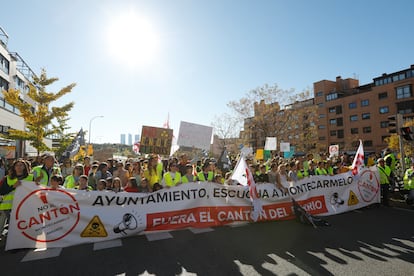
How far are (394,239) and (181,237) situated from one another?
→ 4.41 metres

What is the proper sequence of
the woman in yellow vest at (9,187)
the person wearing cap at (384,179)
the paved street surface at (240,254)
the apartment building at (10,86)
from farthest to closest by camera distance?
1. the apartment building at (10,86)
2. the person wearing cap at (384,179)
3. the woman in yellow vest at (9,187)
4. the paved street surface at (240,254)

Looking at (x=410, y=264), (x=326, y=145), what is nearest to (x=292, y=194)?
(x=410, y=264)

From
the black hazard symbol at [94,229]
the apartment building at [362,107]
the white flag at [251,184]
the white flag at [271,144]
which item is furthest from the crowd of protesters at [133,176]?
the apartment building at [362,107]

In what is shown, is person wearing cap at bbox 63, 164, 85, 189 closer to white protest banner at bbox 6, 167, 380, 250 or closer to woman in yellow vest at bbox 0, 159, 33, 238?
woman in yellow vest at bbox 0, 159, 33, 238

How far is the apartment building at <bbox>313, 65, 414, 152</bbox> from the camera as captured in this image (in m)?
45.7

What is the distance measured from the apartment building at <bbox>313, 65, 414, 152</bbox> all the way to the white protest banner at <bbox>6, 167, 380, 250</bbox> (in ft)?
134

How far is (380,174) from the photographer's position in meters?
8.33

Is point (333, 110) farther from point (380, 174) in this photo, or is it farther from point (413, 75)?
point (380, 174)

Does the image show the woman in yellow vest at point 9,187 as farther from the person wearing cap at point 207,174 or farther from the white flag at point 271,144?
the white flag at point 271,144

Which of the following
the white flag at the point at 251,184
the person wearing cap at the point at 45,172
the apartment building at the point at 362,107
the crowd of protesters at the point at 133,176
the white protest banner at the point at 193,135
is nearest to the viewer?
the crowd of protesters at the point at 133,176

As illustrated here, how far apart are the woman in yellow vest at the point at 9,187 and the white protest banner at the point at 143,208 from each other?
1.13 ft

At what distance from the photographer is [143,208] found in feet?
18.2

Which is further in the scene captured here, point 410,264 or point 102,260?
point 102,260

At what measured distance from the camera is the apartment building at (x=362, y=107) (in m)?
45.7
